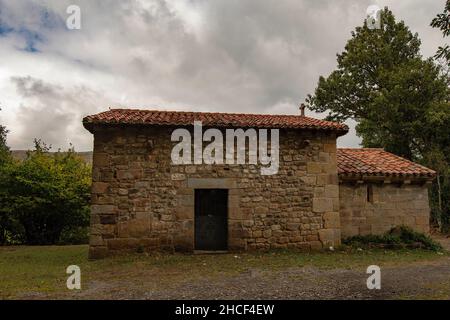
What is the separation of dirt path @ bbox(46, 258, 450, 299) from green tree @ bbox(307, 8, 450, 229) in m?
13.1

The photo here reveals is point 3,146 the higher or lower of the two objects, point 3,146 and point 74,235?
the higher

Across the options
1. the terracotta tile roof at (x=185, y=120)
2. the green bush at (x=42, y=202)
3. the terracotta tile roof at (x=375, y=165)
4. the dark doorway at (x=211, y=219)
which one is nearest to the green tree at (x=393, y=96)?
the terracotta tile roof at (x=375, y=165)

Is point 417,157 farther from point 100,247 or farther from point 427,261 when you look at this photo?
point 100,247

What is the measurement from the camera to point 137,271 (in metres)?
7.34

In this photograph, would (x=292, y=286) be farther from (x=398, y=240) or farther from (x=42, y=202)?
(x=42, y=202)

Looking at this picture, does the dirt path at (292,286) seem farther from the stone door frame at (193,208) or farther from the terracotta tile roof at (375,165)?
the terracotta tile roof at (375,165)

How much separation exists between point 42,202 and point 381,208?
11.6 meters

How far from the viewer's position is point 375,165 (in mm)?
11219

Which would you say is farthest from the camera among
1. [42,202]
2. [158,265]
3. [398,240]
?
[42,202]

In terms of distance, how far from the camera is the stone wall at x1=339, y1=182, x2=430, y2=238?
34.8 feet

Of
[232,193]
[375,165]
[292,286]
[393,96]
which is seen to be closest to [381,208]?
[375,165]

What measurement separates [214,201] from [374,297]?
5941mm

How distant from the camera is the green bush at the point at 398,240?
10250 millimetres
